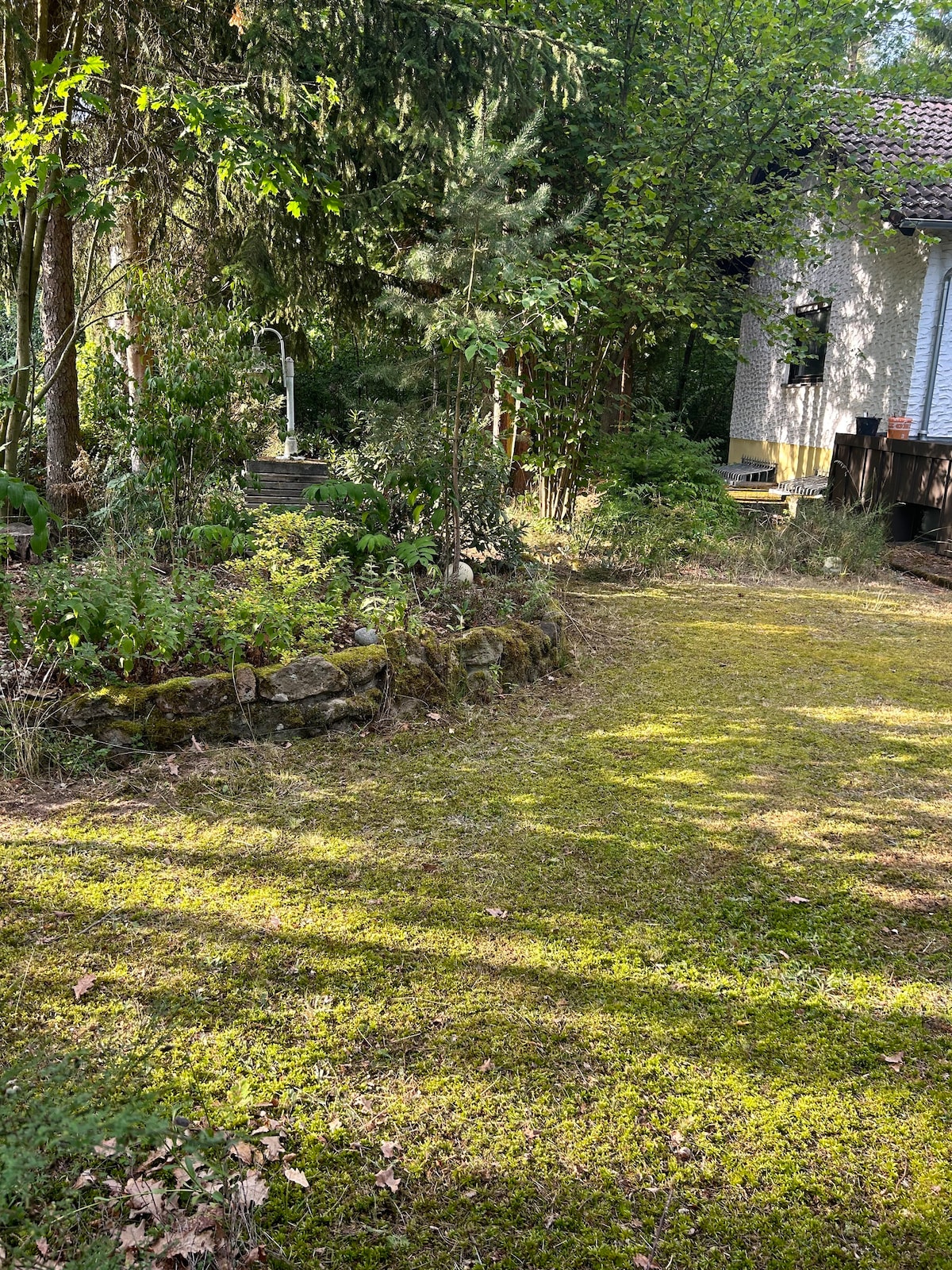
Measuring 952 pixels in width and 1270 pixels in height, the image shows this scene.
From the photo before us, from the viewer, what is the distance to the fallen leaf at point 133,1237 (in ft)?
5.97

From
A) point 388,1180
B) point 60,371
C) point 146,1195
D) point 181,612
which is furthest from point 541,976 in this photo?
point 60,371

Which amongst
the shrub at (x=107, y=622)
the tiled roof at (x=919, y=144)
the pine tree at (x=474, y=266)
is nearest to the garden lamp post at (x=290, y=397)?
the pine tree at (x=474, y=266)

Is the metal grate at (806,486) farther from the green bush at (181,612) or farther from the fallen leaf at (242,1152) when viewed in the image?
the fallen leaf at (242,1152)

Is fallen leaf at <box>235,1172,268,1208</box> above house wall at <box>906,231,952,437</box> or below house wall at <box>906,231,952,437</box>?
below

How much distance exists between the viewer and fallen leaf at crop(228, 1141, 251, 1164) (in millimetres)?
2102

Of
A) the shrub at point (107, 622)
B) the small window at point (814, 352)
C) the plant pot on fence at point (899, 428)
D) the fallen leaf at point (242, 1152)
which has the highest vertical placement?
the small window at point (814, 352)

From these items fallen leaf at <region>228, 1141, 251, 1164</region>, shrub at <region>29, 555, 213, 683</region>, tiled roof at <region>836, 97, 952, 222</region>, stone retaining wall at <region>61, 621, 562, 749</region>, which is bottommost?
fallen leaf at <region>228, 1141, 251, 1164</region>

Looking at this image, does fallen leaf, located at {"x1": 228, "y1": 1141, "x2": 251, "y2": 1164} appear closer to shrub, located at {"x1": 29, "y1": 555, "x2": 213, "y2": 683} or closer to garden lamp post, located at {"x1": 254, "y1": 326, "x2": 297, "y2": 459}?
shrub, located at {"x1": 29, "y1": 555, "x2": 213, "y2": 683}

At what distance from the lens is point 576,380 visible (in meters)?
10.5

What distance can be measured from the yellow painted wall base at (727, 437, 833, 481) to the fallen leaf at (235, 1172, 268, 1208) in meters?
12.8

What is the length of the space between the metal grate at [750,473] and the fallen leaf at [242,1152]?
14.0 m

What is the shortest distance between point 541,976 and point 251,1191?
3.58 feet

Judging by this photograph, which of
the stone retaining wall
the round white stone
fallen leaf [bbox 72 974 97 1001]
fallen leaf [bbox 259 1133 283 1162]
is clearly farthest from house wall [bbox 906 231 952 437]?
fallen leaf [bbox 259 1133 283 1162]

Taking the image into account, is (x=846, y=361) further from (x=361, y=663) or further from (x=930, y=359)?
(x=361, y=663)
